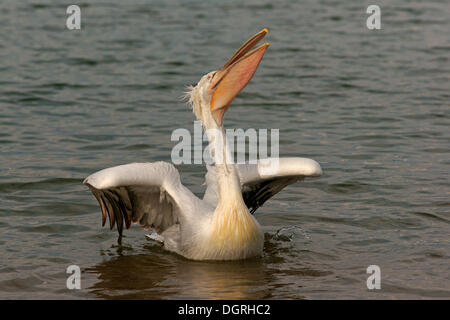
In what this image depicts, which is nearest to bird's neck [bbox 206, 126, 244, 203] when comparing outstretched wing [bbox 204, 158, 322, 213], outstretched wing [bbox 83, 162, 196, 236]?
outstretched wing [bbox 83, 162, 196, 236]

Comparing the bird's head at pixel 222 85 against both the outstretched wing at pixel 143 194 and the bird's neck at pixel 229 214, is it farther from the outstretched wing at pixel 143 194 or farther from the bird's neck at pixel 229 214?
the outstretched wing at pixel 143 194

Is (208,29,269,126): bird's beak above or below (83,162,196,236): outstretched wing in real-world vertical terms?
above

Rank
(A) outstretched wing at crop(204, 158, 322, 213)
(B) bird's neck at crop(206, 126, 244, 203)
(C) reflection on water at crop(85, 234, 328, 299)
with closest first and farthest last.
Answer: (C) reflection on water at crop(85, 234, 328, 299)
(B) bird's neck at crop(206, 126, 244, 203)
(A) outstretched wing at crop(204, 158, 322, 213)

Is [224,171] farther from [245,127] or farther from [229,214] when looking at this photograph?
[245,127]

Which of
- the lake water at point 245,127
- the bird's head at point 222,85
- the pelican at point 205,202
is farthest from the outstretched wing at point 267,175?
the bird's head at point 222,85

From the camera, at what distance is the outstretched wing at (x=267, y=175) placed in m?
6.04

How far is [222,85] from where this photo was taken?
225 inches

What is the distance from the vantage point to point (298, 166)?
6.03m

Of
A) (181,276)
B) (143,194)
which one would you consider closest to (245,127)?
(143,194)

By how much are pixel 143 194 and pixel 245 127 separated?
3796 mm

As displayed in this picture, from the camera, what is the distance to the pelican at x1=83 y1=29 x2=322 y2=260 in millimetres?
5578

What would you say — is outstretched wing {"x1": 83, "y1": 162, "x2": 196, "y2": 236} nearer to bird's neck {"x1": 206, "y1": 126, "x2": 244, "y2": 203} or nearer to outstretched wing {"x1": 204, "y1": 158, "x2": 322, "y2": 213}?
bird's neck {"x1": 206, "y1": 126, "x2": 244, "y2": 203}

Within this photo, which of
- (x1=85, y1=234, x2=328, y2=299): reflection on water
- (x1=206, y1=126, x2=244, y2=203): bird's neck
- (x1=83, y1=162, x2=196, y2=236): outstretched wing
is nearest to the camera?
(x1=85, y1=234, x2=328, y2=299): reflection on water

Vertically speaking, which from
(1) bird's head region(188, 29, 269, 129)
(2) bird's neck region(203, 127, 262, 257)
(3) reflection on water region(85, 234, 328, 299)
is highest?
(1) bird's head region(188, 29, 269, 129)
